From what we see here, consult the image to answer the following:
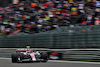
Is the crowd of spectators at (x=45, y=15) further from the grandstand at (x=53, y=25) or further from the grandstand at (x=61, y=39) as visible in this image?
the grandstand at (x=61, y=39)

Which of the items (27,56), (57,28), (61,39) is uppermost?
(57,28)

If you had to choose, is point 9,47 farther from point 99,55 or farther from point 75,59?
point 99,55

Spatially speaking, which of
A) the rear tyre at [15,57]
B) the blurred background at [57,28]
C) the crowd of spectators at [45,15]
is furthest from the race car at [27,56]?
the crowd of spectators at [45,15]

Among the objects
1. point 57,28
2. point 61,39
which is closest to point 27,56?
point 61,39

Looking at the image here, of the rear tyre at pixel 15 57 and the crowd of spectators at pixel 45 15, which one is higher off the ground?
the crowd of spectators at pixel 45 15

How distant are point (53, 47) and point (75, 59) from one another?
1.22 meters

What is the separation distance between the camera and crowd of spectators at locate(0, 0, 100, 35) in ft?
36.9

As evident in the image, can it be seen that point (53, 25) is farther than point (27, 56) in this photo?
Yes

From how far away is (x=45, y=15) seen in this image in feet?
43.2

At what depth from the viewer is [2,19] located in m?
15.9

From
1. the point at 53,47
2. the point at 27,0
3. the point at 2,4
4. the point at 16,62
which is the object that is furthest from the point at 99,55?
the point at 2,4

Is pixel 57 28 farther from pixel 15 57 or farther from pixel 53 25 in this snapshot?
pixel 15 57

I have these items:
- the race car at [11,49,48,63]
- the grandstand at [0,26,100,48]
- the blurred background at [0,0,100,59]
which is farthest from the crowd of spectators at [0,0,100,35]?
the race car at [11,49,48,63]

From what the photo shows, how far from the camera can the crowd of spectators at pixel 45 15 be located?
11.2 metres
